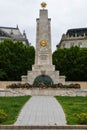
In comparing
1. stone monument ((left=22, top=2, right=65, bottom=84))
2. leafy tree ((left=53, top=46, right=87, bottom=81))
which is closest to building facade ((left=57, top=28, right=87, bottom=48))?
leafy tree ((left=53, top=46, right=87, bottom=81))

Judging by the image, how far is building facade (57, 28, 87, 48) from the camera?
107 meters

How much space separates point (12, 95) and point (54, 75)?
10.5 meters

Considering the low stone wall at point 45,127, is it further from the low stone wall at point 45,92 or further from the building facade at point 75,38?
the building facade at point 75,38

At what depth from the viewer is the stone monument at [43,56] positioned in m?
45.1

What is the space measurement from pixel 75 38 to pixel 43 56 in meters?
62.5

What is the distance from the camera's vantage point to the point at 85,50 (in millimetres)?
69062

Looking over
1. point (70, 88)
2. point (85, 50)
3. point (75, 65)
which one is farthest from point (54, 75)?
point (85, 50)

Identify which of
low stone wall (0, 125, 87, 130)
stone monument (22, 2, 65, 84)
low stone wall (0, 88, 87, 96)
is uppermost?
stone monument (22, 2, 65, 84)

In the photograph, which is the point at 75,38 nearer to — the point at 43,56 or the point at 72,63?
the point at 72,63

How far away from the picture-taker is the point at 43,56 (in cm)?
4569

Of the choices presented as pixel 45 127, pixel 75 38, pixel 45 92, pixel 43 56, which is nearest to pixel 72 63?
pixel 43 56

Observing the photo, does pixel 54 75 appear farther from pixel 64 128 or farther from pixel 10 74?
pixel 64 128

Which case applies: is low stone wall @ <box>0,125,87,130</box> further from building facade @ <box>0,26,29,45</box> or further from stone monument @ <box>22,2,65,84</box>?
building facade @ <box>0,26,29,45</box>

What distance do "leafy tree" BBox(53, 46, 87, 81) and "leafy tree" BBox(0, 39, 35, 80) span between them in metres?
4.97
